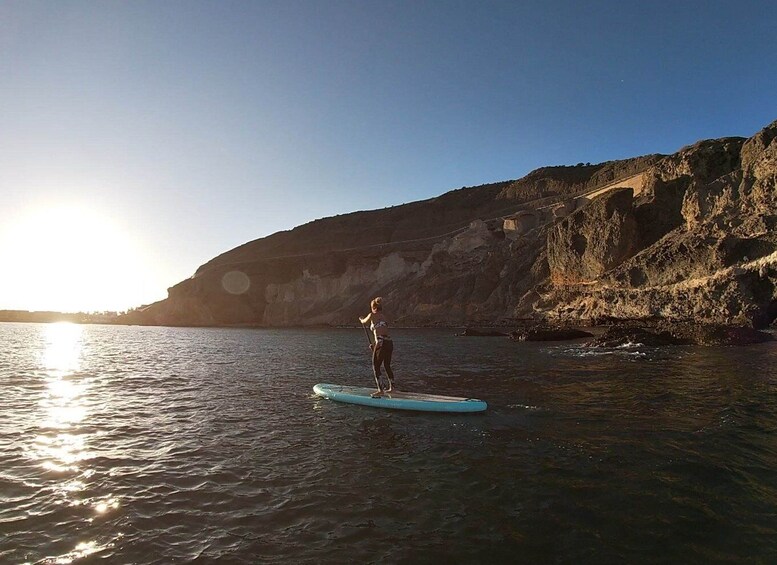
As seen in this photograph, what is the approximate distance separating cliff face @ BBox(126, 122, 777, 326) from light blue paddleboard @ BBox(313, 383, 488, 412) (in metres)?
32.5

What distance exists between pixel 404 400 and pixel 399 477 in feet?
19.0

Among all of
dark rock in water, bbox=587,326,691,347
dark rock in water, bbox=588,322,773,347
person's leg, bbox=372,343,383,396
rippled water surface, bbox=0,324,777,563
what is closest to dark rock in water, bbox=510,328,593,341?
dark rock in water, bbox=588,322,773,347

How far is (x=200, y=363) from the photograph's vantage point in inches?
1161

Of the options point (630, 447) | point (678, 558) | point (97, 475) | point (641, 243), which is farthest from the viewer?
point (641, 243)

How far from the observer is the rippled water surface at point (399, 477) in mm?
5902

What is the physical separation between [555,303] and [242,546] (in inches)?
2402

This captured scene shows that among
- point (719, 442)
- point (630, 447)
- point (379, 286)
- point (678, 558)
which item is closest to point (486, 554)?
point (678, 558)

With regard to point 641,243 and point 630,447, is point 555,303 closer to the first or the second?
point 641,243

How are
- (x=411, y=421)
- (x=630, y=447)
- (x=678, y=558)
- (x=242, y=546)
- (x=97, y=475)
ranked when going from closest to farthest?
1. (x=678, y=558)
2. (x=242, y=546)
3. (x=97, y=475)
4. (x=630, y=447)
5. (x=411, y=421)

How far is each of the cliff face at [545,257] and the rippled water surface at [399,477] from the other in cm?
2799

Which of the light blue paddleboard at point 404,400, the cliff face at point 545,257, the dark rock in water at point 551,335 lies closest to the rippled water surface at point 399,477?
the light blue paddleboard at point 404,400

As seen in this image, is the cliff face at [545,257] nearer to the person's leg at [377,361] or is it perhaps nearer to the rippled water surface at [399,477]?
the rippled water surface at [399,477]

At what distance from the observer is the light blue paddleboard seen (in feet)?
43.7

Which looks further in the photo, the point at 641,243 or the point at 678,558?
the point at 641,243
